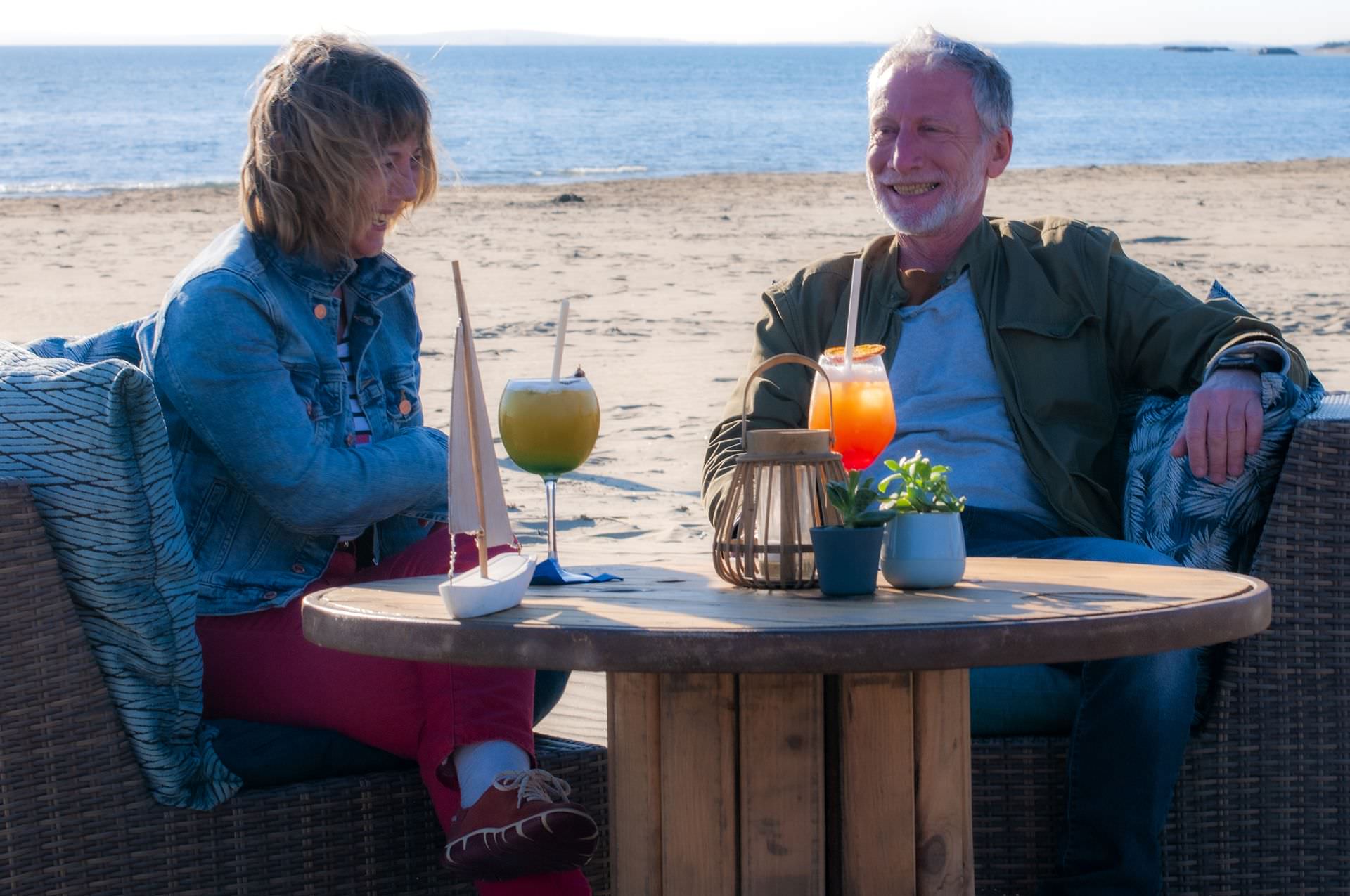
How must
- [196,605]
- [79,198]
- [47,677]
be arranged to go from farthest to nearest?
1. [79,198]
2. [196,605]
3. [47,677]

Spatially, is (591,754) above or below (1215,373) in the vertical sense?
below

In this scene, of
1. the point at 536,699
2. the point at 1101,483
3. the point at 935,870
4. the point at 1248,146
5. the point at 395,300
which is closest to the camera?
the point at 935,870

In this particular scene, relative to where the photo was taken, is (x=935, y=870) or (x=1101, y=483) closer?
(x=935, y=870)

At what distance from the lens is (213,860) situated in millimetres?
2053

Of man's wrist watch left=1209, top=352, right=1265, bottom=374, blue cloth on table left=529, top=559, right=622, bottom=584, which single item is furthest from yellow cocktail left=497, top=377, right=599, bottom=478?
man's wrist watch left=1209, top=352, right=1265, bottom=374

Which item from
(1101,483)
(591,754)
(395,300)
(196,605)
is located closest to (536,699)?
(591,754)

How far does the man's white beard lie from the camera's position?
9.54 ft

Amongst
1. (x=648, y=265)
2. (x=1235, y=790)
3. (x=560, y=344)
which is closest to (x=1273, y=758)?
(x=1235, y=790)

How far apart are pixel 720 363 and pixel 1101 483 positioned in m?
4.37

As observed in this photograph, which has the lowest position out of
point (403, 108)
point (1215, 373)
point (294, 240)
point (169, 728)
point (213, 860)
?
point (213, 860)

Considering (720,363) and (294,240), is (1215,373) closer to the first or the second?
(294,240)

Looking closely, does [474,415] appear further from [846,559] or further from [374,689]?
[374,689]

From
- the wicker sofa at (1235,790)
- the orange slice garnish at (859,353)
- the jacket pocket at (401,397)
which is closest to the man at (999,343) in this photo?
the wicker sofa at (1235,790)

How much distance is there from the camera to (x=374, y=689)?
2111mm
